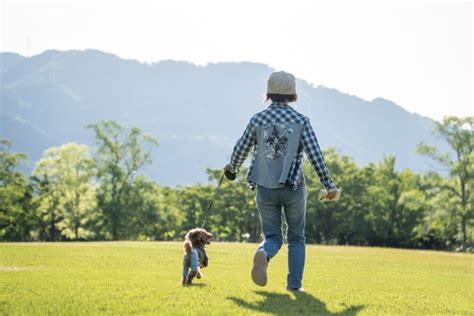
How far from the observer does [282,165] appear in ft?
22.8

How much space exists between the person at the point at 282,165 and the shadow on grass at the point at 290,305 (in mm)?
586

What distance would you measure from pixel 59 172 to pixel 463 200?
4033 centimetres

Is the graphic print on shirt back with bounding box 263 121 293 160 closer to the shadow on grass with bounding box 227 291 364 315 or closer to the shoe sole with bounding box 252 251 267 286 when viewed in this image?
the shoe sole with bounding box 252 251 267 286

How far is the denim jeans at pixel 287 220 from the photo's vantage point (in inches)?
276

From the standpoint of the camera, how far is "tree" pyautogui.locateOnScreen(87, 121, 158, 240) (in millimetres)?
63969

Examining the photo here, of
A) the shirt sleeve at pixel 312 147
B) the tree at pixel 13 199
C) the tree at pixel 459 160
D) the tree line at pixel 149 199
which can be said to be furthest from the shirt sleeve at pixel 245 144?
the tree at pixel 13 199

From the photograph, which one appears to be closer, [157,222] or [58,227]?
[58,227]

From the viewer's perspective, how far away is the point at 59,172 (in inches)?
2505

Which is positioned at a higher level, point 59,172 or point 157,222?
point 59,172

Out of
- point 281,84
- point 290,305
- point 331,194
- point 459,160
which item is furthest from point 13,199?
point 290,305

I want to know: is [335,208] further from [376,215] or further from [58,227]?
[58,227]

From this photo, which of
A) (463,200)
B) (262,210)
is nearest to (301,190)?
(262,210)

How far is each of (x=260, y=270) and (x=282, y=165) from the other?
1.25 metres

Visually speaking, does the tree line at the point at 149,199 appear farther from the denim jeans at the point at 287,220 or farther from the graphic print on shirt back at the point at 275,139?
the graphic print on shirt back at the point at 275,139
